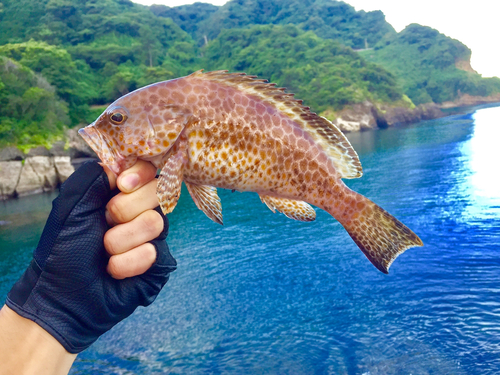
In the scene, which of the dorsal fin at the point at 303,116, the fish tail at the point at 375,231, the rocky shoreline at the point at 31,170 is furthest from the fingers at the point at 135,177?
the rocky shoreline at the point at 31,170

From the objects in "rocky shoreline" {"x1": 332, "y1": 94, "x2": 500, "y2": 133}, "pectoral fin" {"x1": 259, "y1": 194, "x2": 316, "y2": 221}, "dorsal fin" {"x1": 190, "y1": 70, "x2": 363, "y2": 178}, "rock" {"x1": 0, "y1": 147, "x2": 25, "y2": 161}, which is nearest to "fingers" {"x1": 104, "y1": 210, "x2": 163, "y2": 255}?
"pectoral fin" {"x1": 259, "y1": 194, "x2": 316, "y2": 221}

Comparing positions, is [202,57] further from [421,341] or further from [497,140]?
[421,341]

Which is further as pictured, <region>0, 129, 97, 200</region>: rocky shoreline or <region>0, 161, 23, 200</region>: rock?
<region>0, 129, 97, 200</region>: rocky shoreline

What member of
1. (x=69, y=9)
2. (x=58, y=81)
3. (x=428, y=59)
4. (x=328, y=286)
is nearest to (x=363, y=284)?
(x=328, y=286)

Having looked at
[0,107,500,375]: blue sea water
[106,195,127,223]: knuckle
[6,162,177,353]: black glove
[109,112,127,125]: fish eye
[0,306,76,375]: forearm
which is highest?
[109,112,127,125]: fish eye

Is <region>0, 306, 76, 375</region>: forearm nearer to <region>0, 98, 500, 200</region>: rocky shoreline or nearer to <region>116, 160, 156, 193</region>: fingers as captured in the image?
<region>116, 160, 156, 193</region>: fingers
